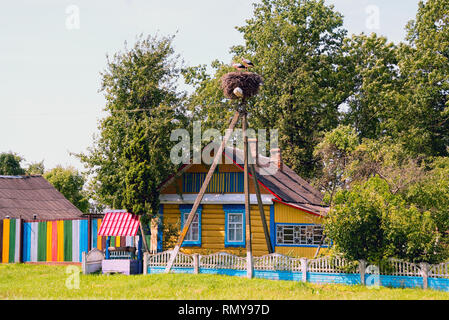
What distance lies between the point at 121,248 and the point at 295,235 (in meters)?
7.68

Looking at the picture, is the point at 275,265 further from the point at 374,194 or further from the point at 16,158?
the point at 16,158

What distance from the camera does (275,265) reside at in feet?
61.4

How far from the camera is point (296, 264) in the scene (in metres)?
18.4

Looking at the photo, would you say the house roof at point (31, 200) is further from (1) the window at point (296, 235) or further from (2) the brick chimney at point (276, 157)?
(1) the window at point (296, 235)

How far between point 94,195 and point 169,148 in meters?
4.31

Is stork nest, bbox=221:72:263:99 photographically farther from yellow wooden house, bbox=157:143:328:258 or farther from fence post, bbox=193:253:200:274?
fence post, bbox=193:253:200:274

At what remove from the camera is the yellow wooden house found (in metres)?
23.2

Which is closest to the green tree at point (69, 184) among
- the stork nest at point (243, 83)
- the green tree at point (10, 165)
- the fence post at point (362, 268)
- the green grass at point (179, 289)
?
the green tree at point (10, 165)

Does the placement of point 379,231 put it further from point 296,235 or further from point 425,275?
point 296,235

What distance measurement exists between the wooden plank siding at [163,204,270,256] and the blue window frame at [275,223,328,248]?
0.72 meters

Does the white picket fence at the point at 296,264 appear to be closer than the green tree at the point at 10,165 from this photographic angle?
Yes

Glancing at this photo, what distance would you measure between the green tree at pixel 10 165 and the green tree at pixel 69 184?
6905 mm

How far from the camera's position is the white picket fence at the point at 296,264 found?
16.8 meters
